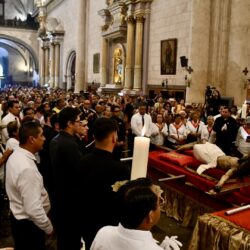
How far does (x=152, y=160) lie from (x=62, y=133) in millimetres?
1789

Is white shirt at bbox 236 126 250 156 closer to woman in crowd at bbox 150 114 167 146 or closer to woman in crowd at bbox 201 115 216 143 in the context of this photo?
woman in crowd at bbox 201 115 216 143

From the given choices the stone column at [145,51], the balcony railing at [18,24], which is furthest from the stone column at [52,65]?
the stone column at [145,51]

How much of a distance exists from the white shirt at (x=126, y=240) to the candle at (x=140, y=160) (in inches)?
20.3

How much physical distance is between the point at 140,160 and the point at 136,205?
0.58m

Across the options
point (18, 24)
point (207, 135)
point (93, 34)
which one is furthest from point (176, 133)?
point (18, 24)

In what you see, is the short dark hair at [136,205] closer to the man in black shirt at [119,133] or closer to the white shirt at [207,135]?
the man in black shirt at [119,133]

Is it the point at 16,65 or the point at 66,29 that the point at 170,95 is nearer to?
the point at 66,29

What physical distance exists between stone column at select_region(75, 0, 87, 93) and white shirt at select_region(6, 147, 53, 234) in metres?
21.2

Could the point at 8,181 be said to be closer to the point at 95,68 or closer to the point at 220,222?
the point at 220,222

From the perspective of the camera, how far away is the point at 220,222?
8.59ft

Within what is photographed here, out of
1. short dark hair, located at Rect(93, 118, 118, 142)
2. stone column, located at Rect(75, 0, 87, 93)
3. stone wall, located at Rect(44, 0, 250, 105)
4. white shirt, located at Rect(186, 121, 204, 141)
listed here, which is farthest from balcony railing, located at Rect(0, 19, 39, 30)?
short dark hair, located at Rect(93, 118, 118, 142)

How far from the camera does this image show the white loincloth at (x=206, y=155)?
12.1ft

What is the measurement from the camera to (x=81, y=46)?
23203mm

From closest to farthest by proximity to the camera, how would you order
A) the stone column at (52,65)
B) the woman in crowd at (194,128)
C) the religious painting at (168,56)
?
the woman in crowd at (194,128), the religious painting at (168,56), the stone column at (52,65)
